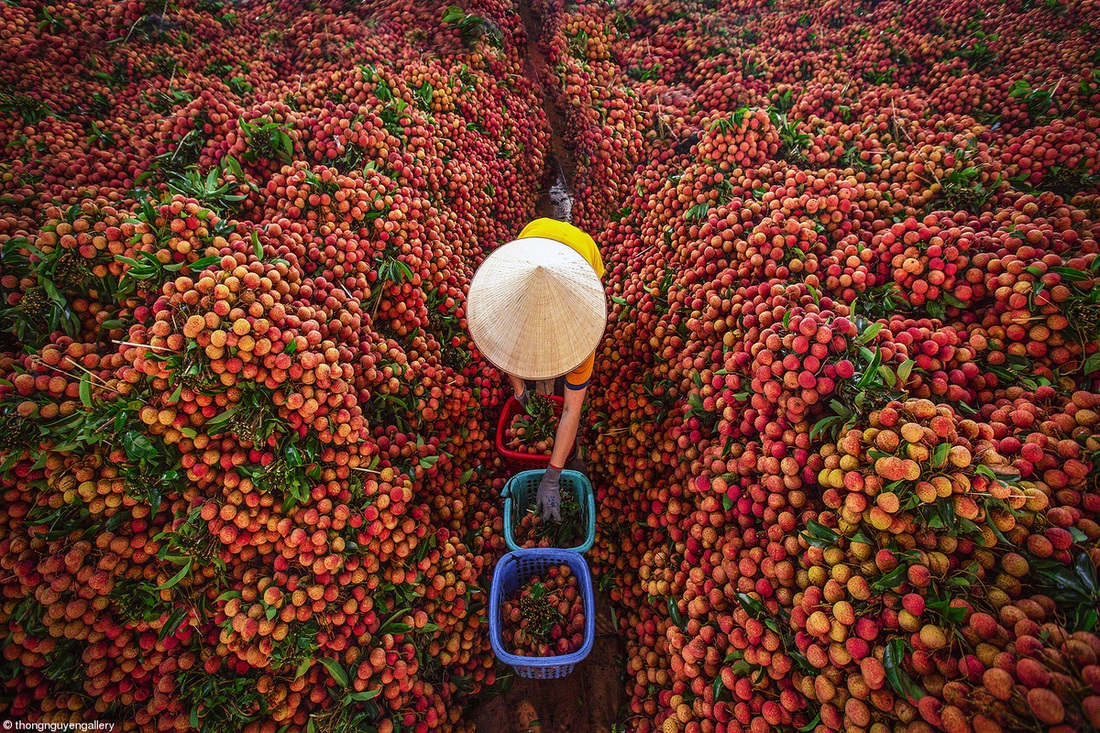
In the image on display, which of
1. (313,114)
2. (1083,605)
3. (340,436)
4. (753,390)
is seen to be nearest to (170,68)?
(313,114)

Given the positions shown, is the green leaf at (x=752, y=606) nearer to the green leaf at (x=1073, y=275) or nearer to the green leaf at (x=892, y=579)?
the green leaf at (x=892, y=579)

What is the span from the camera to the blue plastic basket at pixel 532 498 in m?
2.32

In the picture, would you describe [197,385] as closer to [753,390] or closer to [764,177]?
[753,390]

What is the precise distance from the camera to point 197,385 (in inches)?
64.1

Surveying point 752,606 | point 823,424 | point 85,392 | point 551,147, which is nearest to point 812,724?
point 752,606

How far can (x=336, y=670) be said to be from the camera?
1657mm

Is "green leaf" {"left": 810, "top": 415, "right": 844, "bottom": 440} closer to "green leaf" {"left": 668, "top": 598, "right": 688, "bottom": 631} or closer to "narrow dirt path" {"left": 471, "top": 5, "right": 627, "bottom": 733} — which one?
"green leaf" {"left": 668, "top": 598, "right": 688, "bottom": 631}

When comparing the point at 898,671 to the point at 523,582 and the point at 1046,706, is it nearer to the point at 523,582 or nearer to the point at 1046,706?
the point at 1046,706

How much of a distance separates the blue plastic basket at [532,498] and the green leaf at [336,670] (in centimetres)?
87

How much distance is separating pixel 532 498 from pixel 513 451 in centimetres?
32

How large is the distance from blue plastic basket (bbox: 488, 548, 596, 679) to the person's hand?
236mm

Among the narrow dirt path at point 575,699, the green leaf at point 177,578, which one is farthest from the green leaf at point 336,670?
the narrow dirt path at point 575,699

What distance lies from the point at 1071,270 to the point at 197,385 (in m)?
3.13

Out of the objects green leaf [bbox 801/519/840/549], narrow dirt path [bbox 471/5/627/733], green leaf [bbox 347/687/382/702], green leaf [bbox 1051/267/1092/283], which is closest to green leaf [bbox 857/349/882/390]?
green leaf [bbox 801/519/840/549]
